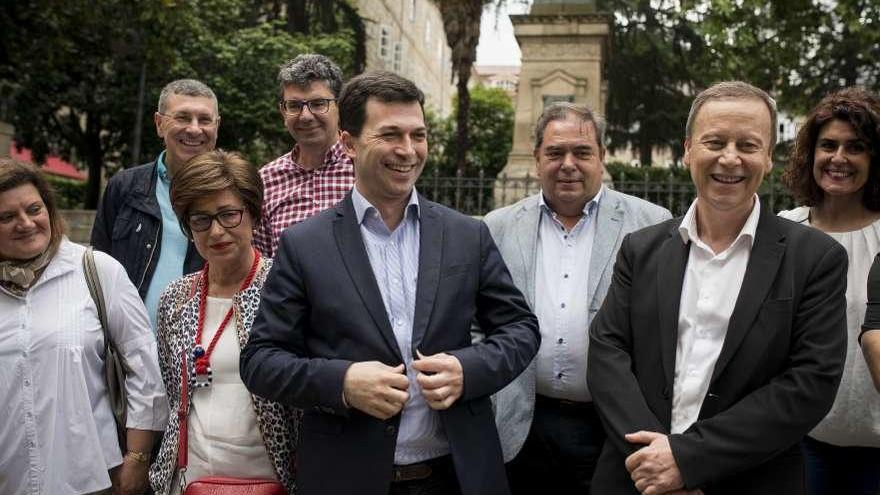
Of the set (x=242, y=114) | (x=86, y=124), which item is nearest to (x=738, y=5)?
(x=242, y=114)

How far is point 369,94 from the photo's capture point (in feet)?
9.48

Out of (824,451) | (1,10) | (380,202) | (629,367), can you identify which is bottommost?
(824,451)

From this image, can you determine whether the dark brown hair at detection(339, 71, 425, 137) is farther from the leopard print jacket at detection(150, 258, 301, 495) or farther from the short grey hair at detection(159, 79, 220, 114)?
the short grey hair at detection(159, 79, 220, 114)

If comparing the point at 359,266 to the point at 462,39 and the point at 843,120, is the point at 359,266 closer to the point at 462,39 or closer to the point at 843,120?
the point at 843,120

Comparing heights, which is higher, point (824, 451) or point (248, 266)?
point (248, 266)

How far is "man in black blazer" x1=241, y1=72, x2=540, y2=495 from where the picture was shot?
2619mm

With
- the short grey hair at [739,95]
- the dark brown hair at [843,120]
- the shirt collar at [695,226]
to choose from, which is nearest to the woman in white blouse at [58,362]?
the shirt collar at [695,226]

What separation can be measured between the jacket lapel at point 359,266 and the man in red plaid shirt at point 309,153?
4.41 ft

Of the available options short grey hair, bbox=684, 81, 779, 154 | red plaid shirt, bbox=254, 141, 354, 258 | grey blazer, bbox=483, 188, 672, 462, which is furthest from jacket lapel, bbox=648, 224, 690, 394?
red plaid shirt, bbox=254, 141, 354, 258

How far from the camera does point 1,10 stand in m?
13.4

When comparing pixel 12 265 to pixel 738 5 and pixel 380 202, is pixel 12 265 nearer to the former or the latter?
pixel 380 202

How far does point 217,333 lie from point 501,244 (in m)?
1.35

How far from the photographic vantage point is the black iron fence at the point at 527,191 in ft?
32.3

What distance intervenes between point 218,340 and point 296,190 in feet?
4.54
